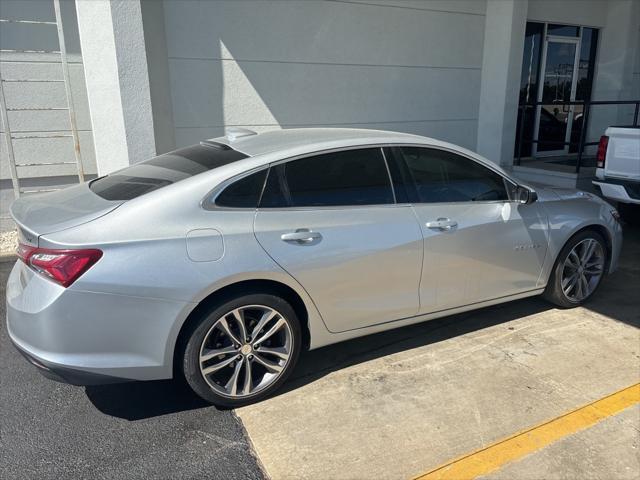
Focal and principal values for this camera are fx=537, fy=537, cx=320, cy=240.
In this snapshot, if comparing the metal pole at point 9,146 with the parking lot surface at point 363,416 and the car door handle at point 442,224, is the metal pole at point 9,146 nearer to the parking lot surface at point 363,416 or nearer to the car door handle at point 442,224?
the parking lot surface at point 363,416

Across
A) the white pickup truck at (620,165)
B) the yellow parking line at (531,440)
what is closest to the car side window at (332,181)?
the yellow parking line at (531,440)

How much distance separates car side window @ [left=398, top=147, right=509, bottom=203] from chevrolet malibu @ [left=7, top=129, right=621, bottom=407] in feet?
0.03

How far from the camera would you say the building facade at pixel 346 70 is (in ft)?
21.4

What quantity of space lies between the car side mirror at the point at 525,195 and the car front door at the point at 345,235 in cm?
105

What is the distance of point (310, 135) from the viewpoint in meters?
3.86

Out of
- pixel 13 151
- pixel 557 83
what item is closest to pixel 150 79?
pixel 13 151

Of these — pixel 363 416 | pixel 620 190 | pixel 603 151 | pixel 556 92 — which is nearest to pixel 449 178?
pixel 363 416

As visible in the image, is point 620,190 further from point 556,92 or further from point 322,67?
point 556,92

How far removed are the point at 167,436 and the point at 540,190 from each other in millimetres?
3474

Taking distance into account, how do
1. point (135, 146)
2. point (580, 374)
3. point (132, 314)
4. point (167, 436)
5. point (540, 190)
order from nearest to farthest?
point (132, 314), point (167, 436), point (580, 374), point (540, 190), point (135, 146)

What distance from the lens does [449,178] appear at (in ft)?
13.0

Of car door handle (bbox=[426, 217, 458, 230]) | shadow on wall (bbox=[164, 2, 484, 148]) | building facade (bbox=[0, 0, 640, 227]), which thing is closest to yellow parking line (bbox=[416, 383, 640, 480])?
car door handle (bbox=[426, 217, 458, 230])

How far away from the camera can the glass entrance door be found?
36.1ft

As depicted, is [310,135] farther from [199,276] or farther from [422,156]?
[199,276]
